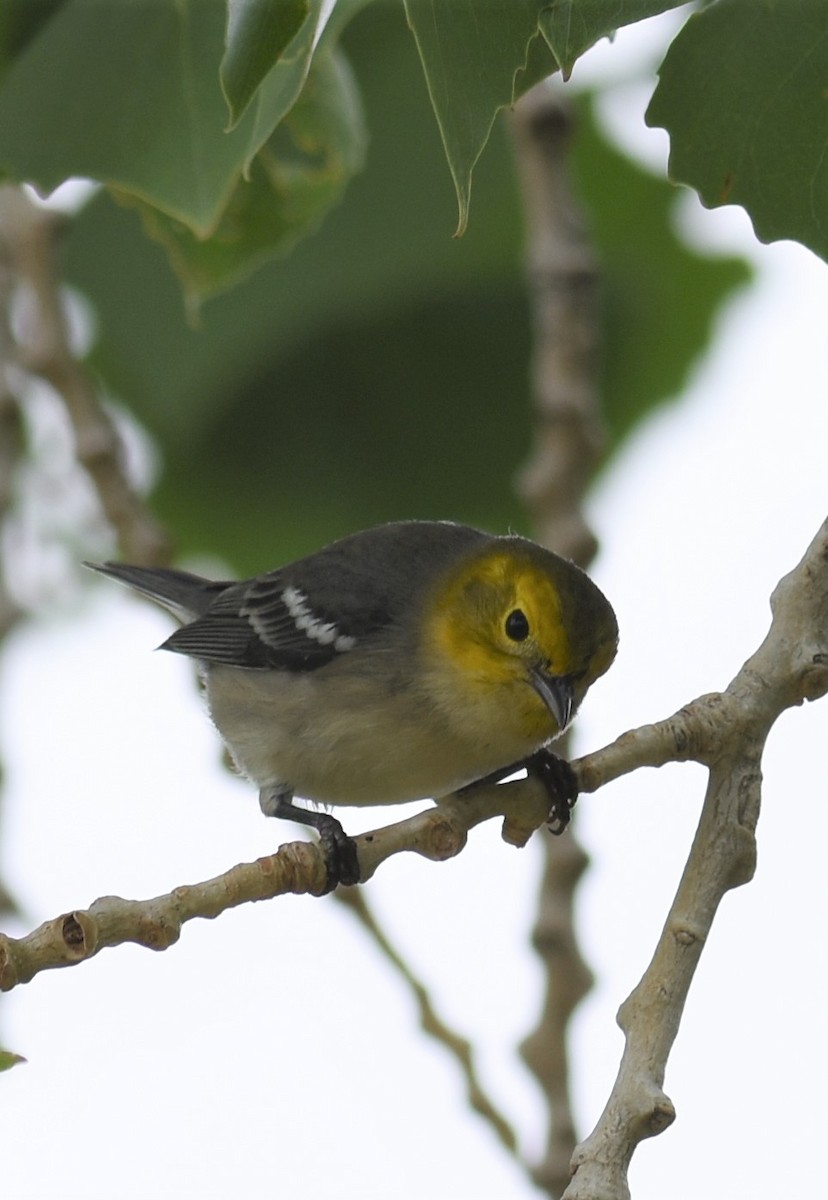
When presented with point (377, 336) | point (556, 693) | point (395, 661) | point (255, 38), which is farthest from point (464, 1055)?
point (377, 336)

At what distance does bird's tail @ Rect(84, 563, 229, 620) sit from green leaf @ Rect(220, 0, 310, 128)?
321 cm

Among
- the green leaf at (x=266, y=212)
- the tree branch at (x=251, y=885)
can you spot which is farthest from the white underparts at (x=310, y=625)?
the tree branch at (x=251, y=885)

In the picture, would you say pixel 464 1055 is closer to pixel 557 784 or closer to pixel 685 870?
pixel 557 784

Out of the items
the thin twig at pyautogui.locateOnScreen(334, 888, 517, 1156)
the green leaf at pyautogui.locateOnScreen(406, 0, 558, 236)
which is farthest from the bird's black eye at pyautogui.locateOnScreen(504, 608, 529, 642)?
the green leaf at pyautogui.locateOnScreen(406, 0, 558, 236)

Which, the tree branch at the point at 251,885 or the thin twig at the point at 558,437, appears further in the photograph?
the thin twig at the point at 558,437

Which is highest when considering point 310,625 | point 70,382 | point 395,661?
point 70,382

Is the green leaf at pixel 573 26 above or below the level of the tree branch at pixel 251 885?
above

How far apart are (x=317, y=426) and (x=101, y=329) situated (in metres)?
0.79

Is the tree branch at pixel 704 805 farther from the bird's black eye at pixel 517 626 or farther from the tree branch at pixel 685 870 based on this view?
the bird's black eye at pixel 517 626

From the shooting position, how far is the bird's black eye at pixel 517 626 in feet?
12.8

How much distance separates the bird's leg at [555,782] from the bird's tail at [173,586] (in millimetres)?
1518

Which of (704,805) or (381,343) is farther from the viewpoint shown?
(381,343)

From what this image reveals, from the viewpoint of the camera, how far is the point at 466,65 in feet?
6.33

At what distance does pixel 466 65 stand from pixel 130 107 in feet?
4.13
